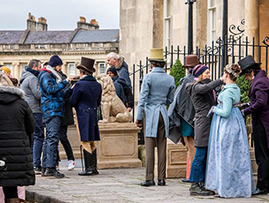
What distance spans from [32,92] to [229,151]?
15.4ft

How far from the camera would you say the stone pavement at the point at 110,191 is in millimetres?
10172

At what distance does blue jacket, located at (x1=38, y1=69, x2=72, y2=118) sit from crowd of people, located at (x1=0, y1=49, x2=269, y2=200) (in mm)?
16

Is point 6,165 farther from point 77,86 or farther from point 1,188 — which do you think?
point 77,86

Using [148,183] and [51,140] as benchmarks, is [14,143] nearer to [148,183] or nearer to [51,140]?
[148,183]

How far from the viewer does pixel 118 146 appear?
Result: 15.0 m

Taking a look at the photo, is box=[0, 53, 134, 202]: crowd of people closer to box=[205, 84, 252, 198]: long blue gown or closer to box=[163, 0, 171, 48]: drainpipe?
box=[205, 84, 252, 198]: long blue gown

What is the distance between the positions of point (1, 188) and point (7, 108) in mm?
1205

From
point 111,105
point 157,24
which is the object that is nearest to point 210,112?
point 111,105

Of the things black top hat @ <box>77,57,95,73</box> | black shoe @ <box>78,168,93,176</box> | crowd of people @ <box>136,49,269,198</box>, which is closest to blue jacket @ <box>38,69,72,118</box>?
black top hat @ <box>77,57,95,73</box>

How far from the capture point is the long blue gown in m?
10.2

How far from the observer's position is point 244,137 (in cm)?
1036

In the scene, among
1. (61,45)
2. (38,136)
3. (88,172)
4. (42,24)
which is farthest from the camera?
(42,24)

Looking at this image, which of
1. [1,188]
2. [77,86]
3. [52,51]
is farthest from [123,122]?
[52,51]

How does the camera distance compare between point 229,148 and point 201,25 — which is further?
point 201,25
